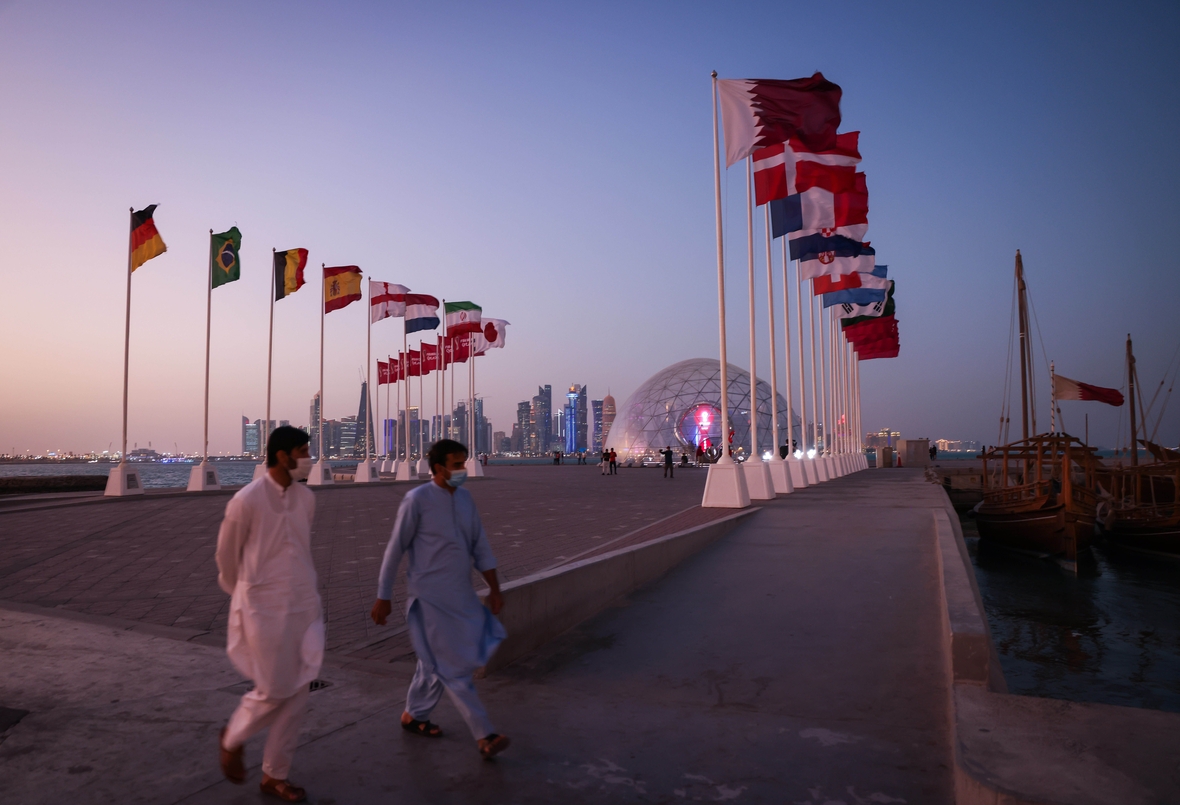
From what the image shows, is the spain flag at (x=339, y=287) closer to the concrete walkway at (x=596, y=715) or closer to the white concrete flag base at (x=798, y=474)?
the white concrete flag base at (x=798, y=474)

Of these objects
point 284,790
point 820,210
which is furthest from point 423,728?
point 820,210

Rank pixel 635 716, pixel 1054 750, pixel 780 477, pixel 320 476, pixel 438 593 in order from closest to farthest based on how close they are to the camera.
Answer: pixel 1054 750
pixel 438 593
pixel 635 716
pixel 780 477
pixel 320 476

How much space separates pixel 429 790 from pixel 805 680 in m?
2.61

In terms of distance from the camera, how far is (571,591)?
613 centimetres

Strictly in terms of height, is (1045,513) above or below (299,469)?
below

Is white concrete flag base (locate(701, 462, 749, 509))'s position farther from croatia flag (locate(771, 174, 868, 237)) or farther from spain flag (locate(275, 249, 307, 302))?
spain flag (locate(275, 249, 307, 302))

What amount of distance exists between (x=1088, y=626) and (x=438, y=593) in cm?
1419

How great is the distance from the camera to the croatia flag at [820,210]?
1515 cm

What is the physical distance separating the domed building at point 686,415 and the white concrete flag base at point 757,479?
54.8 meters

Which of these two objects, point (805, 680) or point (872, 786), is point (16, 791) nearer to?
point (872, 786)

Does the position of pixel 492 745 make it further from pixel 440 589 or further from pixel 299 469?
pixel 299 469

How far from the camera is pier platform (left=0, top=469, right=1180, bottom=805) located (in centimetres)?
321

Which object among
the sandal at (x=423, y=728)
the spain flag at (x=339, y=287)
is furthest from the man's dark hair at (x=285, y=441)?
the spain flag at (x=339, y=287)

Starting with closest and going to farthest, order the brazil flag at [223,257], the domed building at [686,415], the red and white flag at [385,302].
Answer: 1. the brazil flag at [223,257]
2. the red and white flag at [385,302]
3. the domed building at [686,415]
